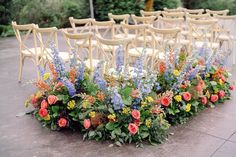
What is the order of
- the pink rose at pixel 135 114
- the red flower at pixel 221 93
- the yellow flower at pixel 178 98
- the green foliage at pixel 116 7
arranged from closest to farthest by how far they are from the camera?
the pink rose at pixel 135 114 < the yellow flower at pixel 178 98 < the red flower at pixel 221 93 < the green foliage at pixel 116 7

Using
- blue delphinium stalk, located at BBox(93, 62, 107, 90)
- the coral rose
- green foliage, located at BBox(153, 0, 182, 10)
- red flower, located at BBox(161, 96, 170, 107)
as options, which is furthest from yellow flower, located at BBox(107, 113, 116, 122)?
green foliage, located at BBox(153, 0, 182, 10)

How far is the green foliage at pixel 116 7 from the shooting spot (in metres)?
10.2

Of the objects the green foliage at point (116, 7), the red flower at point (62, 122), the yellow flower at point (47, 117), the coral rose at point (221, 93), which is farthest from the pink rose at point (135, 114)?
the green foliage at point (116, 7)

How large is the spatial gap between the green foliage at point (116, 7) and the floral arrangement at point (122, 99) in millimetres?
6863

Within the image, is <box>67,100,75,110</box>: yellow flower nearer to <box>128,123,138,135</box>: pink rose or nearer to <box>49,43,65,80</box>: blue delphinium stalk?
<box>49,43,65,80</box>: blue delphinium stalk

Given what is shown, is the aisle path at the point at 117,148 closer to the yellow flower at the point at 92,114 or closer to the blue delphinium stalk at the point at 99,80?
the yellow flower at the point at 92,114

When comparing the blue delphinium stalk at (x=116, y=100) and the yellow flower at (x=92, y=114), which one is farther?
the yellow flower at (x=92, y=114)

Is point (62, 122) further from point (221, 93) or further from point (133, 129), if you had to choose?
point (221, 93)

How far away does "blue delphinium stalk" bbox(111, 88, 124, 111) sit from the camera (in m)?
2.92

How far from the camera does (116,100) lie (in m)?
2.92

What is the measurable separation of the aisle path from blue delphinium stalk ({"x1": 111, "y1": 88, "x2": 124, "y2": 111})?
1.14 feet

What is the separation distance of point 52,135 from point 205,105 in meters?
1.76

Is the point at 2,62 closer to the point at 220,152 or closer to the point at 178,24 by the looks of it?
→ the point at 178,24

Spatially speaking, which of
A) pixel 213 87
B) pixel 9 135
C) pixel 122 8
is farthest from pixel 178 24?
pixel 122 8
